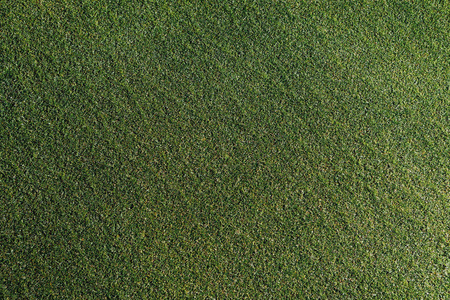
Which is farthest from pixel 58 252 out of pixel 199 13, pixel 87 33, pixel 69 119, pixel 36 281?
pixel 199 13

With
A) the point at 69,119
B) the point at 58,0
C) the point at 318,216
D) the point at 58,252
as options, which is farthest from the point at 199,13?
the point at 58,252

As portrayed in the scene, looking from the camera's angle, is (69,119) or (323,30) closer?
(69,119)

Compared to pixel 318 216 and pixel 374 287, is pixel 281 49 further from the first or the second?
pixel 374 287

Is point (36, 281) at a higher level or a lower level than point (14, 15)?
lower

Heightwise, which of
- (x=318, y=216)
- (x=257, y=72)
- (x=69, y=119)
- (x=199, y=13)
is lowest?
(x=69, y=119)

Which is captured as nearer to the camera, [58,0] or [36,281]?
[36,281]

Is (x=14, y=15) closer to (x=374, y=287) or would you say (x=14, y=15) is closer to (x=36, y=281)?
(x=36, y=281)
